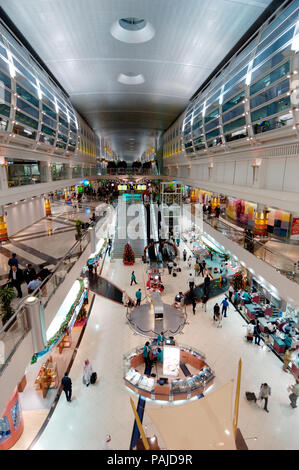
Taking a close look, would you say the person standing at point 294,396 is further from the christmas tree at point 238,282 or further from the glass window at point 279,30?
the glass window at point 279,30

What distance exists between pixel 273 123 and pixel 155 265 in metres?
11.3

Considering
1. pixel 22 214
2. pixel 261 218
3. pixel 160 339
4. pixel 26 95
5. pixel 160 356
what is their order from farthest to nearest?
pixel 22 214 → pixel 261 218 → pixel 26 95 → pixel 160 339 → pixel 160 356

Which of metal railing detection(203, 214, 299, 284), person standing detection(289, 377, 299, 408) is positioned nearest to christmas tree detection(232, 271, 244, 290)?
metal railing detection(203, 214, 299, 284)

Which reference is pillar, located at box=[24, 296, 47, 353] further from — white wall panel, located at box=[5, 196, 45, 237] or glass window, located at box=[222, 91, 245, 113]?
glass window, located at box=[222, 91, 245, 113]

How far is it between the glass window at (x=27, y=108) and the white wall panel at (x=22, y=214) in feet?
14.2

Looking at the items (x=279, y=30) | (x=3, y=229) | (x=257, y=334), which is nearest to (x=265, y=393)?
(x=257, y=334)

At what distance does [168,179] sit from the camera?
33406 millimetres

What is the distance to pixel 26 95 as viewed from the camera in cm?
1079

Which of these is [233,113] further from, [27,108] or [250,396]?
[250,396]

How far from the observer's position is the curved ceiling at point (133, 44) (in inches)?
372

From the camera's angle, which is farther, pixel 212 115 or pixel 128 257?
pixel 128 257

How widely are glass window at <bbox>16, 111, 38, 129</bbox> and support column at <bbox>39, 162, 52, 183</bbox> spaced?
11.8ft
